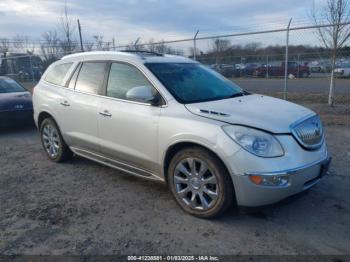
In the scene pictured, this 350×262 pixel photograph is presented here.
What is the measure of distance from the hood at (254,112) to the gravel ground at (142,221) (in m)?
0.82

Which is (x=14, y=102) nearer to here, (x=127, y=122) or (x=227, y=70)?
(x=127, y=122)

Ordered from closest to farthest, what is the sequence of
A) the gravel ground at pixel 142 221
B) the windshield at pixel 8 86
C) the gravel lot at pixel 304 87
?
the gravel ground at pixel 142 221 → the windshield at pixel 8 86 → the gravel lot at pixel 304 87

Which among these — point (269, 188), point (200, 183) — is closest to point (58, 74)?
point (200, 183)

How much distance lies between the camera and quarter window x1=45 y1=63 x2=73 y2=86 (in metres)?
5.18

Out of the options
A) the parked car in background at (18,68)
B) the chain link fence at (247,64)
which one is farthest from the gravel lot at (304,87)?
the parked car in background at (18,68)

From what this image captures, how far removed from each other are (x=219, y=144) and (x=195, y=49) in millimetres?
9010

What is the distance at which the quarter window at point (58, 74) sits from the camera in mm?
5180

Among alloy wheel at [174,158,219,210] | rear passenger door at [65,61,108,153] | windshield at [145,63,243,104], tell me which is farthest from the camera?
rear passenger door at [65,61,108,153]

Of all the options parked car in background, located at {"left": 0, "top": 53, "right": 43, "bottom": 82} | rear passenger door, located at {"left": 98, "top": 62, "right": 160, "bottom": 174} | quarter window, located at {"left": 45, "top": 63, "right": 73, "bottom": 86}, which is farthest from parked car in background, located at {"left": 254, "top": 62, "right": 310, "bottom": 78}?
rear passenger door, located at {"left": 98, "top": 62, "right": 160, "bottom": 174}

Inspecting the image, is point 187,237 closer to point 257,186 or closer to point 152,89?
point 257,186

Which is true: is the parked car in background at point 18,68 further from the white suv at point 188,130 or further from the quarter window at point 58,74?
the white suv at point 188,130

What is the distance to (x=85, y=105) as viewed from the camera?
4.51 meters

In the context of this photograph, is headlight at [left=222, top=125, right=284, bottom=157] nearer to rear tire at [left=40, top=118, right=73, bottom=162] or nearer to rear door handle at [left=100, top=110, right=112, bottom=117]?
rear door handle at [left=100, top=110, right=112, bottom=117]

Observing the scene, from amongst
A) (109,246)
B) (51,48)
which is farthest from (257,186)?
(51,48)
